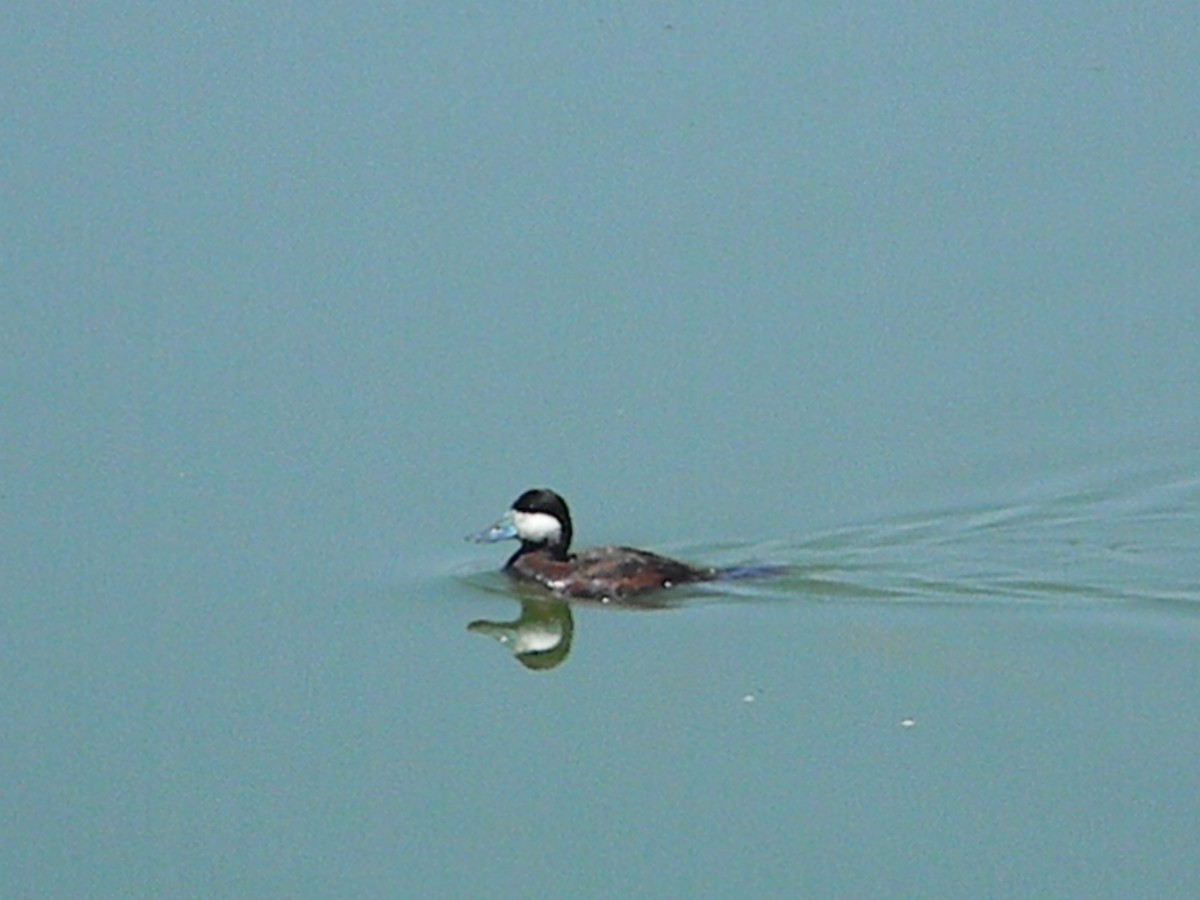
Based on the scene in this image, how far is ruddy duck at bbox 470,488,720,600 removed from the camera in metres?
7.66

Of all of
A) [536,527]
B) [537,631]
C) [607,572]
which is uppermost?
[536,527]

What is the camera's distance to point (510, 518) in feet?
25.5

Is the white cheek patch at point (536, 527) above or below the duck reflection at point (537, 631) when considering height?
above

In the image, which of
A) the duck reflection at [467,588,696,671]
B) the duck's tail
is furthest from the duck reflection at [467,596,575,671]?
the duck's tail

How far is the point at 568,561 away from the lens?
7895 mm

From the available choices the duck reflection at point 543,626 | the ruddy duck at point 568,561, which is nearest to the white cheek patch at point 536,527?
the ruddy duck at point 568,561

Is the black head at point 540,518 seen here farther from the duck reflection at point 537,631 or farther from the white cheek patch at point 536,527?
the duck reflection at point 537,631

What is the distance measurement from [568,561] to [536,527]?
0.56 ft

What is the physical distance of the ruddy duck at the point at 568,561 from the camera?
766 cm

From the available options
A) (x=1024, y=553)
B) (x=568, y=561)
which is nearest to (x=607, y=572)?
(x=568, y=561)

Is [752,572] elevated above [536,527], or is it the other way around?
[536,527]

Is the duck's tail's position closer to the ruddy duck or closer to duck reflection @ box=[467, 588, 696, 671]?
the ruddy duck

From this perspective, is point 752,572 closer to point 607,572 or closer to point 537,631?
point 607,572

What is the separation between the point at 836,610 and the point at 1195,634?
38.1 inches
